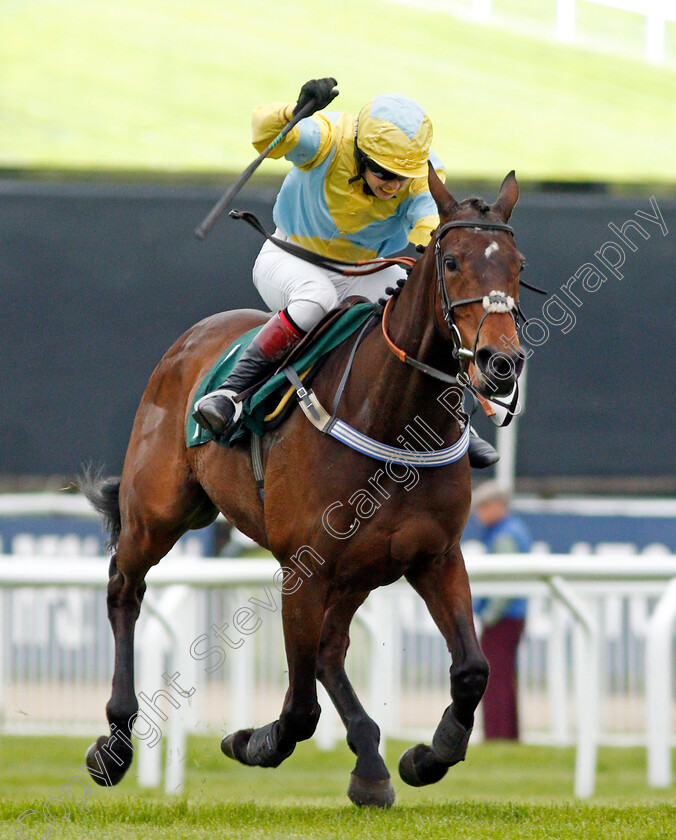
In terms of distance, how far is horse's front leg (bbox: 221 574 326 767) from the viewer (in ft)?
13.6

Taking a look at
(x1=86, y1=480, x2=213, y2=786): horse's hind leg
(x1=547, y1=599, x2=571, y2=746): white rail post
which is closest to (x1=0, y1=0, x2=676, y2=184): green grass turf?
(x1=547, y1=599, x2=571, y2=746): white rail post

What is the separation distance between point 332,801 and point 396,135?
8.75 ft

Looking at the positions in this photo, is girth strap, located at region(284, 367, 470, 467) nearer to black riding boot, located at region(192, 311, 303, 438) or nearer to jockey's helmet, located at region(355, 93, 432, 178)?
black riding boot, located at region(192, 311, 303, 438)

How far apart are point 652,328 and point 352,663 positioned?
14.7 ft

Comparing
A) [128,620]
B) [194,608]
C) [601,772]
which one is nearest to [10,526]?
[194,608]

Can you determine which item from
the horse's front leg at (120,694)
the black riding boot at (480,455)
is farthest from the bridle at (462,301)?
the horse's front leg at (120,694)

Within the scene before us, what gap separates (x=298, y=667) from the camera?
4.24 metres

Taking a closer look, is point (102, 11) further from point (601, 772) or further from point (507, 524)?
point (601, 772)

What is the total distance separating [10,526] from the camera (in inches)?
364

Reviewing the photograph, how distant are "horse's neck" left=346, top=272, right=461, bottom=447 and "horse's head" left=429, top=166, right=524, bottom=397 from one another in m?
0.14

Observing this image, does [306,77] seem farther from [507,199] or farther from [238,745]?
[507,199]

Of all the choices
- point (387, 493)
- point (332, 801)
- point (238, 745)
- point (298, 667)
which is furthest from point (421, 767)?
point (387, 493)

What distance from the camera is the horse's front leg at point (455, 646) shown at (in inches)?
164

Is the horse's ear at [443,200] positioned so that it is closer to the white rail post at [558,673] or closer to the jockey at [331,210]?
the jockey at [331,210]
